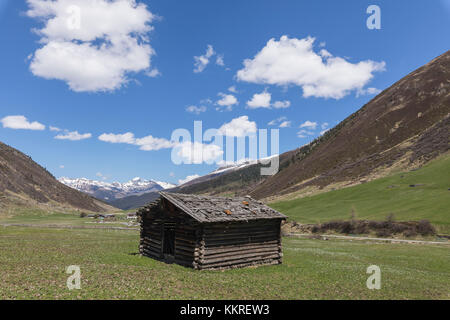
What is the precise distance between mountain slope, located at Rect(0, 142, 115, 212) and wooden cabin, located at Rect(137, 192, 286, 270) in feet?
335

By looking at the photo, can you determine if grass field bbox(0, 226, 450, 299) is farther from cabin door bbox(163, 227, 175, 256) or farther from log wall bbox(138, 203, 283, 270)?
cabin door bbox(163, 227, 175, 256)

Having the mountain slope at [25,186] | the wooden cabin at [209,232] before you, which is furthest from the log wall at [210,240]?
the mountain slope at [25,186]

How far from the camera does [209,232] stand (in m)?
23.5

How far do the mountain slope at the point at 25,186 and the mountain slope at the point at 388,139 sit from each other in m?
96.3

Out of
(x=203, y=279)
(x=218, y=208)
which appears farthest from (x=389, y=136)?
(x=203, y=279)

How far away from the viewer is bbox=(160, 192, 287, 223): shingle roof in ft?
77.6

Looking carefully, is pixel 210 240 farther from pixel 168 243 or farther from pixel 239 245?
pixel 168 243

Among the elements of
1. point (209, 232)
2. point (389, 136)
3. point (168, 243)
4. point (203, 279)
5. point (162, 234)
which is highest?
point (389, 136)

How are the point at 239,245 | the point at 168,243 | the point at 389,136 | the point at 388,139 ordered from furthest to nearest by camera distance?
the point at 389,136 → the point at 388,139 → the point at 168,243 → the point at 239,245

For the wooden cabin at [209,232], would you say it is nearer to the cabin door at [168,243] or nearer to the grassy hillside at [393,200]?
the cabin door at [168,243]

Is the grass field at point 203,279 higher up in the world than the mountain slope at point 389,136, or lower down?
lower down

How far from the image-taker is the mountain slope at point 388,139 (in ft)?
322

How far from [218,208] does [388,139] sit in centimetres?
11214
